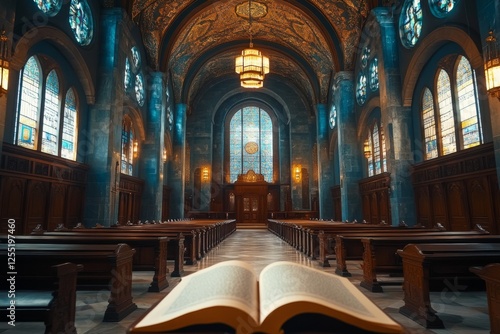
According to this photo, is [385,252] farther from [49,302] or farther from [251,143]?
[251,143]

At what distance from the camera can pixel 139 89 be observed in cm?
1589

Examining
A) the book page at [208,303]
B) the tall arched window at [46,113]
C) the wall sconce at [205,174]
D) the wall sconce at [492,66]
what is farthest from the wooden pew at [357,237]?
the wall sconce at [205,174]

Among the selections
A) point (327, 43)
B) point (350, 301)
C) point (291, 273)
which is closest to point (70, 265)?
point (291, 273)

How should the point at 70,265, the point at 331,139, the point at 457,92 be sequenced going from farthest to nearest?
the point at 331,139 < the point at 457,92 < the point at 70,265

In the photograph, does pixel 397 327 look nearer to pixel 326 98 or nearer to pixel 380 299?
pixel 380 299

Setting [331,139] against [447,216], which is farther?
[331,139]

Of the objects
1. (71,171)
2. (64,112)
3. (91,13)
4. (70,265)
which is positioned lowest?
(70,265)

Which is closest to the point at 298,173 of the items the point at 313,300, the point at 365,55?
the point at 365,55

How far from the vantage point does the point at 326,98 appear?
2206 cm

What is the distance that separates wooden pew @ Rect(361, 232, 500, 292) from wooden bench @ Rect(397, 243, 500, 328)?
2.19 feet

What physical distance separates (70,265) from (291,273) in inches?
83.2

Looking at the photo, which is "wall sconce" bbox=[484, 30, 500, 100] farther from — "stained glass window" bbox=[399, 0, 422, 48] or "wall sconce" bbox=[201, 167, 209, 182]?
"wall sconce" bbox=[201, 167, 209, 182]

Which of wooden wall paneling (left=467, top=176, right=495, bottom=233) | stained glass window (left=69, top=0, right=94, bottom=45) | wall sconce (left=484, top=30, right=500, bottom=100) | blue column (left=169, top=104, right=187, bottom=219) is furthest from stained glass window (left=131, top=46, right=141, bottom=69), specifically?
wooden wall paneling (left=467, top=176, right=495, bottom=233)

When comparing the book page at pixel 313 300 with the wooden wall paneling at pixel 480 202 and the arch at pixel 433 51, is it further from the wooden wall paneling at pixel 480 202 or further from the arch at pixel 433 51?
the arch at pixel 433 51
